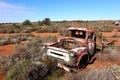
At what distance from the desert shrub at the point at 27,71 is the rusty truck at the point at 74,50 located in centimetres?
96

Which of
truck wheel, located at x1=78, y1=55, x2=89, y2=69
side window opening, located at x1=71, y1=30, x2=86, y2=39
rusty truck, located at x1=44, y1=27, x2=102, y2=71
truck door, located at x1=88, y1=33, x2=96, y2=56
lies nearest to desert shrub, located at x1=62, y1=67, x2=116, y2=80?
rusty truck, located at x1=44, y1=27, x2=102, y2=71

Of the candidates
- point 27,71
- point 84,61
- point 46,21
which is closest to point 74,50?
point 84,61

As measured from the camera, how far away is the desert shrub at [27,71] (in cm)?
706

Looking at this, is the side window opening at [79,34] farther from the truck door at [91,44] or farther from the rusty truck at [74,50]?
the truck door at [91,44]

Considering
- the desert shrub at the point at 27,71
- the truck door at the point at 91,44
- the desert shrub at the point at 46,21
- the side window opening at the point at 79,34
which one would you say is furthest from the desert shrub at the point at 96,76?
the desert shrub at the point at 46,21

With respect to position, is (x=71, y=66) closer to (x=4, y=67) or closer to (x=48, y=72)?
(x=48, y=72)

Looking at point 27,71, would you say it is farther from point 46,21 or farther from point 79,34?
point 46,21

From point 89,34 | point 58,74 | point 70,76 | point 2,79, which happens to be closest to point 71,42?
point 89,34

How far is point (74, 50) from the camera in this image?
8094mm

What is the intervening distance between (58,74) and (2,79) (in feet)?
7.87

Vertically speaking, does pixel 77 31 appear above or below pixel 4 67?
above

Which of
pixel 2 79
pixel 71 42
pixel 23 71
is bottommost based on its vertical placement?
pixel 2 79

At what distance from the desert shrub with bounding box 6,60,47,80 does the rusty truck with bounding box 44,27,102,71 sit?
96 centimetres

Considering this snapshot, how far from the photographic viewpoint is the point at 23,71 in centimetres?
710
